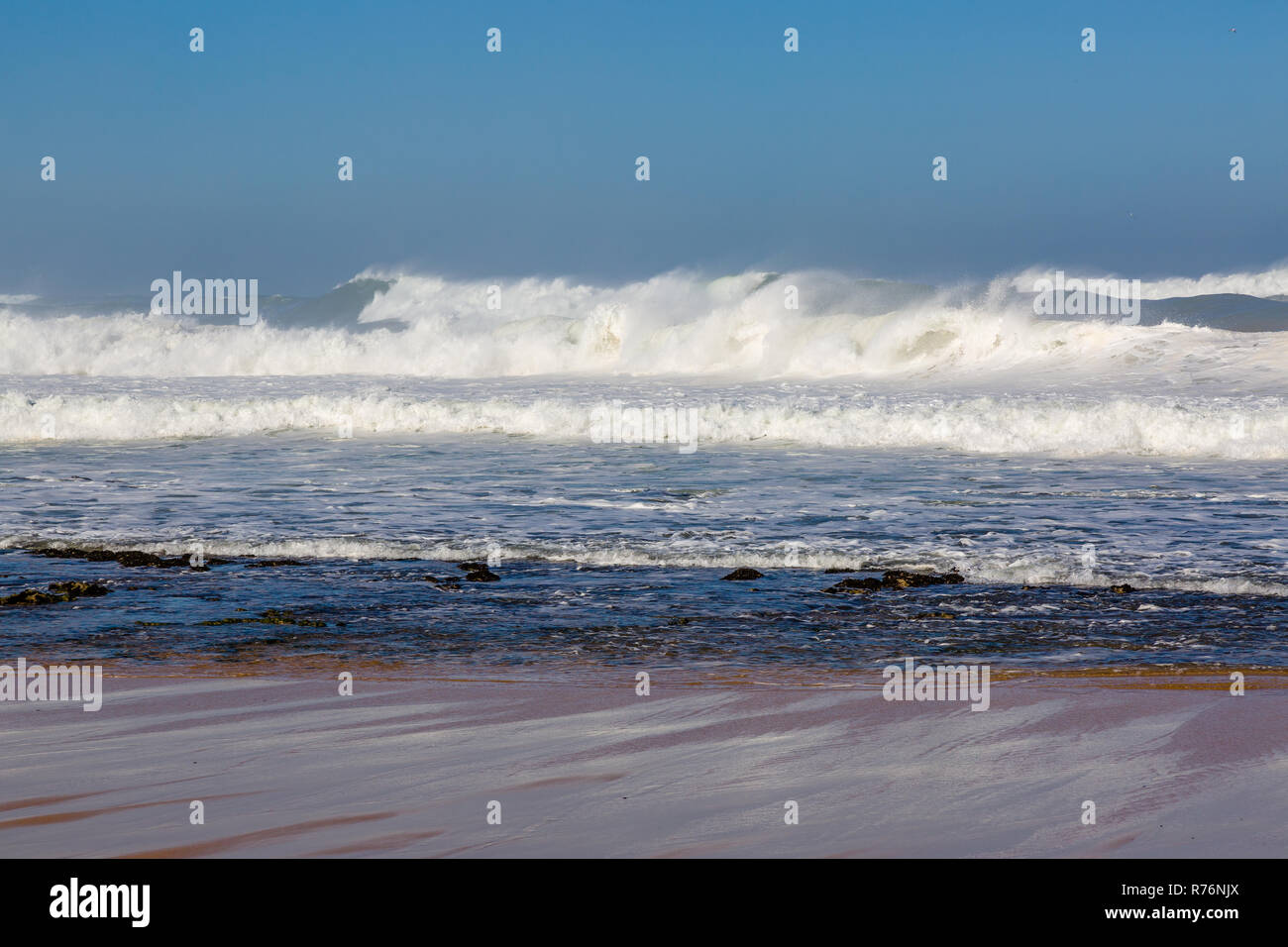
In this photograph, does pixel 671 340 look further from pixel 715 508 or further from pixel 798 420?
pixel 715 508

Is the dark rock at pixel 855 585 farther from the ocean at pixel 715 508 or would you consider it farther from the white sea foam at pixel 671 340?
the white sea foam at pixel 671 340

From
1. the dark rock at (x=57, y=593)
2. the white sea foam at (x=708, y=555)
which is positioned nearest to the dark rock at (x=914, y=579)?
the white sea foam at (x=708, y=555)

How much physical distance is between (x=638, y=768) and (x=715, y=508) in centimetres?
698

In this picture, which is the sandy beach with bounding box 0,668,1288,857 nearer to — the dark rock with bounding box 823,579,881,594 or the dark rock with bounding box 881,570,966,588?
the dark rock with bounding box 823,579,881,594

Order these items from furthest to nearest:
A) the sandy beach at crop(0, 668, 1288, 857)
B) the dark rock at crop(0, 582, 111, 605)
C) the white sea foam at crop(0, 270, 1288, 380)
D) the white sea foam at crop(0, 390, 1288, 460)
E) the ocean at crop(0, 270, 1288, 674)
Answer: the white sea foam at crop(0, 270, 1288, 380) → the white sea foam at crop(0, 390, 1288, 460) → the dark rock at crop(0, 582, 111, 605) → the ocean at crop(0, 270, 1288, 674) → the sandy beach at crop(0, 668, 1288, 857)

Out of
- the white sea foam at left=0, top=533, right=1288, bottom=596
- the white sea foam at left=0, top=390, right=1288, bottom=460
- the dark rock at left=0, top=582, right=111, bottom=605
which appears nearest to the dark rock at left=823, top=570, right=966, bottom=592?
the white sea foam at left=0, top=533, right=1288, bottom=596

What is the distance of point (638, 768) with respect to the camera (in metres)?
4.14

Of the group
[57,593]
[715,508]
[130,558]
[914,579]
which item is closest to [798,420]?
[715,508]

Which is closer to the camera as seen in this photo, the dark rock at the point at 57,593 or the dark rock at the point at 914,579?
the dark rock at the point at 57,593

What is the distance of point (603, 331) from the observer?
38.0 m

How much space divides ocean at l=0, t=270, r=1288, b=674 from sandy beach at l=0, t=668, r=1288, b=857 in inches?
25.0

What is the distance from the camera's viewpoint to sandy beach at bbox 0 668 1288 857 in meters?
3.44

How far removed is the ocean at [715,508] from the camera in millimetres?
6387

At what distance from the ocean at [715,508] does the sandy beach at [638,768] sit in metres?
0.63
